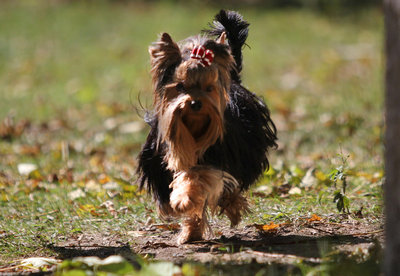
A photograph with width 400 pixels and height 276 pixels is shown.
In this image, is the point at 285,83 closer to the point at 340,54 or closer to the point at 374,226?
the point at 340,54

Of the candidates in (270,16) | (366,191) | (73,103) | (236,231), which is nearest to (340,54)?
(270,16)

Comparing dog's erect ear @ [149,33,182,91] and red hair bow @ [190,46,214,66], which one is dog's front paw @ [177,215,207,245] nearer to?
dog's erect ear @ [149,33,182,91]

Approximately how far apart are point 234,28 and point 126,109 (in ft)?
15.5

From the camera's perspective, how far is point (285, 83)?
10578 mm

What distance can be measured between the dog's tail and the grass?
0.78m

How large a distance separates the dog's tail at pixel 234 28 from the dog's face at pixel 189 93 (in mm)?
644

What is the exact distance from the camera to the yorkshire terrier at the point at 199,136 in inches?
144

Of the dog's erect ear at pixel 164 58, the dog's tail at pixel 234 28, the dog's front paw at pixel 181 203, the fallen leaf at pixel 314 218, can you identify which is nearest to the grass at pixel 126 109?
the fallen leaf at pixel 314 218

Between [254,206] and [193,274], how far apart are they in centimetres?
182

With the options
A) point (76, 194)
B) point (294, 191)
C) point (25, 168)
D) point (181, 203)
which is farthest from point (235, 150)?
point (25, 168)

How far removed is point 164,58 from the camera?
3750mm

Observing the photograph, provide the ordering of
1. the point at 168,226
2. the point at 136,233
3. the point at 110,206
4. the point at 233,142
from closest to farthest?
the point at 233,142 < the point at 136,233 < the point at 168,226 < the point at 110,206

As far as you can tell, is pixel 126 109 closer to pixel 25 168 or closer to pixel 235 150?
pixel 25 168

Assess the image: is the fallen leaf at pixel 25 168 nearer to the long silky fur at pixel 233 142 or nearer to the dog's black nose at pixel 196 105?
the long silky fur at pixel 233 142
